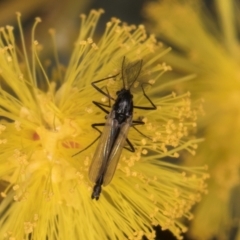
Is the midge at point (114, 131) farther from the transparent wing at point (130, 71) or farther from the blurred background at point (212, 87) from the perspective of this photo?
the blurred background at point (212, 87)

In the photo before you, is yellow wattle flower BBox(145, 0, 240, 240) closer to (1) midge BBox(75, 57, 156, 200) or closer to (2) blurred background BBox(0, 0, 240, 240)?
(2) blurred background BBox(0, 0, 240, 240)

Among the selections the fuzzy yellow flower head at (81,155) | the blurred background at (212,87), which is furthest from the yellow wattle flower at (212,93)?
the fuzzy yellow flower head at (81,155)

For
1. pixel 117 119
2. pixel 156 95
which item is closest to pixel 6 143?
pixel 117 119

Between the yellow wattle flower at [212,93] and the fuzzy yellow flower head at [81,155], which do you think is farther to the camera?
the yellow wattle flower at [212,93]

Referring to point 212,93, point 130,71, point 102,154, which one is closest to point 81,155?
point 102,154

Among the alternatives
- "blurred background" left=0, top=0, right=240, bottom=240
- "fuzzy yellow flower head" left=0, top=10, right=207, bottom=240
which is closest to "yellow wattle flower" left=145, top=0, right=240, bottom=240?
"blurred background" left=0, top=0, right=240, bottom=240

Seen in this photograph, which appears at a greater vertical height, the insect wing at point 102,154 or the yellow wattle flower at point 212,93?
the yellow wattle flower at point 212,93

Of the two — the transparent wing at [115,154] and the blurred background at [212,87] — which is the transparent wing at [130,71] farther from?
the blurred background at [212,87]

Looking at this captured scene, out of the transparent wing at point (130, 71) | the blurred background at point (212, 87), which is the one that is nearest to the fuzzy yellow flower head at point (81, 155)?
the transparent wing at point (130, 71)
